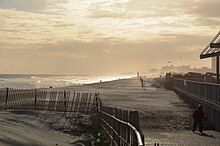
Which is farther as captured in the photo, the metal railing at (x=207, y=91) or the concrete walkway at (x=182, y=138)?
the metal railing at (x=207, y=91)

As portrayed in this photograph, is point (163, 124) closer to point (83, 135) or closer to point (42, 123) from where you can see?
point (83, 135)

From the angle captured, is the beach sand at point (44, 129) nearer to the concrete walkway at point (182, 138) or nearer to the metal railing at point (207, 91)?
the concrete walkway at point (182, 138)

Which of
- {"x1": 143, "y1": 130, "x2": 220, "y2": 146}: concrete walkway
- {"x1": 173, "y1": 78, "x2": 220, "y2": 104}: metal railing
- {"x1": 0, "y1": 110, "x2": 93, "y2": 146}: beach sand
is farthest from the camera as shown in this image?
{"x1": 173, "y1": 78, "x2": 220, "y2": 104}: metal railing

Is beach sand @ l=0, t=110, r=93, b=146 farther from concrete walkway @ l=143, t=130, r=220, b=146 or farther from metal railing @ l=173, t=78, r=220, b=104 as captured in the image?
metal railing @ l=173, t=78, r=220, b=104

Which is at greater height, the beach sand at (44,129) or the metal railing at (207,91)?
the metal railing at (207,91)

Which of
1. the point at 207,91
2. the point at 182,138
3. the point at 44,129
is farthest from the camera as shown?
the point at 207,91

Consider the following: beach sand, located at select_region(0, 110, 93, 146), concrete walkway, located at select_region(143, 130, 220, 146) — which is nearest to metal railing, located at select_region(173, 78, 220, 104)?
concrete walkway, located at select_region(143, 130, 220, 146)

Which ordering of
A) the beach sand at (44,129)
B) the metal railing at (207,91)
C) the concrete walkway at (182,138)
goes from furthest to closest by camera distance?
the metal railing at (207,91)
the concrete walkway at (182,138)
the beach sand at (44,129)

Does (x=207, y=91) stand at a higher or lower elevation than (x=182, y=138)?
higher

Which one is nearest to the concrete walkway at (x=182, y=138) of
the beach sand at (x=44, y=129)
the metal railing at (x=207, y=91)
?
the metal railing at (x=207, y=91)

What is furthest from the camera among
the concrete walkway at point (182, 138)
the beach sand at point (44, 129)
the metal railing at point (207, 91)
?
the metal railing at point (207, 91)

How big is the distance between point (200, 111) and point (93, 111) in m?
8.83

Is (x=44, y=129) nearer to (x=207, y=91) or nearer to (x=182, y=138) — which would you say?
(x=182, y=138)

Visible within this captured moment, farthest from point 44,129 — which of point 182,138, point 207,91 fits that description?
point 207,91
